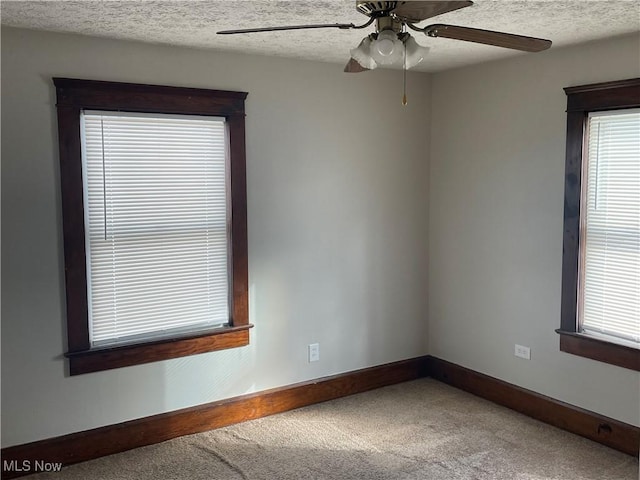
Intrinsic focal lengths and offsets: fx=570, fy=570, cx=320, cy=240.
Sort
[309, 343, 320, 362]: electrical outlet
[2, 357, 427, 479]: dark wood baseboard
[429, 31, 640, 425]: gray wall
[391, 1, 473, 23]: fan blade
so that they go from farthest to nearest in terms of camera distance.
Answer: [309, 343, 320, 362]: electrical outlet, [429, 31, 640, 425]: gray wall, [2, 357, 427, 479]: dark wood baseboard, [391, 1, 473, 23]: fan blade

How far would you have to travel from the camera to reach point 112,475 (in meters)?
3.15

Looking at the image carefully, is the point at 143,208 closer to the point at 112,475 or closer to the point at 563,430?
the point at 112,475

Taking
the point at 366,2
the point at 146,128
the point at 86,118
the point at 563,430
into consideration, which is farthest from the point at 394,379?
the point at 366,2

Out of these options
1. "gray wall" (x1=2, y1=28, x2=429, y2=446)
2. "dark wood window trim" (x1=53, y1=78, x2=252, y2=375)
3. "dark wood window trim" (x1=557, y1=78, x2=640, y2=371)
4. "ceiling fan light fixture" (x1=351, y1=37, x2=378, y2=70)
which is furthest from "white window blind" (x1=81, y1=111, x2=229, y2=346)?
"dark wood window trim" (x1=557, y1=78, x2=640, y2=371)

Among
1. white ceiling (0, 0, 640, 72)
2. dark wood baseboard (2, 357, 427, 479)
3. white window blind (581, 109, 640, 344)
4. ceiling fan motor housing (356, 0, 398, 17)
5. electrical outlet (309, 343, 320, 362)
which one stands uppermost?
white ceiling (0, 0, 640, 72)

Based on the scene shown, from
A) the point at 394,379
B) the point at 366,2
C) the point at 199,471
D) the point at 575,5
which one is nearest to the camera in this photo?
the point at 366,2

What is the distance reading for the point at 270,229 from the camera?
387cm

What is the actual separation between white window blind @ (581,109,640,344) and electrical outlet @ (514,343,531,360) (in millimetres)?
453

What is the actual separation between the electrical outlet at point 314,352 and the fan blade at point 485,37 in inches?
99.6

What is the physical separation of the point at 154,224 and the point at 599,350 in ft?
9.21

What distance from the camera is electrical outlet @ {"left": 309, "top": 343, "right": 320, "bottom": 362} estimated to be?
412 centimetres

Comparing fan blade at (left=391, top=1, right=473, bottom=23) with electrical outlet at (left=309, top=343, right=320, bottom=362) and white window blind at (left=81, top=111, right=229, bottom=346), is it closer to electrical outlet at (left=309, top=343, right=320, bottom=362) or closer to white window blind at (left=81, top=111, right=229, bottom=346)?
white window blind at (left=81, top=111, right=229, bottom=346)

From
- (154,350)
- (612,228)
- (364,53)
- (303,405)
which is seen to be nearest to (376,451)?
(303,405)

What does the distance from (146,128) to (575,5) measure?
2.38 m
